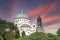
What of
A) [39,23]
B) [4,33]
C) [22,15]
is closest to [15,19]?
[22,15]

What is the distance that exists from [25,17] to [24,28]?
11.6 metres

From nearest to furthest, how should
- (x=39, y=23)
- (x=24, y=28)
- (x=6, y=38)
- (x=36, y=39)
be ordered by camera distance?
(x=36, y=39) → (x=6, y=38) → (x=39, y=23) → (x=24, y=28)

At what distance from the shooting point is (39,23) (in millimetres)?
83250

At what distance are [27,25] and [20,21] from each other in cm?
518

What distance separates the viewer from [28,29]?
516ft

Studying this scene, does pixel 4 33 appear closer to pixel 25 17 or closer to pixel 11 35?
pixel 11 35

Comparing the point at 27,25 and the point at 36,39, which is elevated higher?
the point at 27,25

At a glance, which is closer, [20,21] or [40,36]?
[40,36]

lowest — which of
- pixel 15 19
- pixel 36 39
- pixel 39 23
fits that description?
pixel 36 39

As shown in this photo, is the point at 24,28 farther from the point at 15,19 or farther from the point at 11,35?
the point at 11,35

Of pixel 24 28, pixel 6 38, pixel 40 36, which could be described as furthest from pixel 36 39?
pixel 24 28

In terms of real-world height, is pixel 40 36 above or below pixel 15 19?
below

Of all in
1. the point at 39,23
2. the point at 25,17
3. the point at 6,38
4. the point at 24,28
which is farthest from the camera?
the point at 25,17

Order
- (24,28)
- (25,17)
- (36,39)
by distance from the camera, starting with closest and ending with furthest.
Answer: (36,39) → (24,28) → (25,17)
